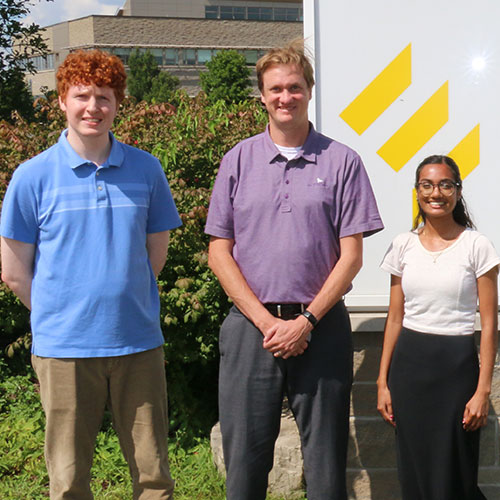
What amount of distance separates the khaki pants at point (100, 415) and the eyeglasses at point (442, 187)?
50.6 inches

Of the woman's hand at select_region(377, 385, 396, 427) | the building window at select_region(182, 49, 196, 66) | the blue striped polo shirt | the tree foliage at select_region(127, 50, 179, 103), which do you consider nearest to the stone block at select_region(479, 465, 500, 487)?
the woman's hand at select_region(377, 385, 396, 427)

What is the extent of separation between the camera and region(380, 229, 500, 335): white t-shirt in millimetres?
2938

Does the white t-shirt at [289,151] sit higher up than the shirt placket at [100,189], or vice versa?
the white t-shirt at [289,151]

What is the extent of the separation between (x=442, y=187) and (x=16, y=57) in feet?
35.8

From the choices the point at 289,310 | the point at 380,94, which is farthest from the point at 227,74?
the point at 289,310

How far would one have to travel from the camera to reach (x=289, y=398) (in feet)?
9.64

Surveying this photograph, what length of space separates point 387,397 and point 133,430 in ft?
3.73

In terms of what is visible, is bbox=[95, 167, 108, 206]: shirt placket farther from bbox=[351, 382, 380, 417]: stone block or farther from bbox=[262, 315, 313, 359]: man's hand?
bbox=[351, 382, 380, 417]: stone block

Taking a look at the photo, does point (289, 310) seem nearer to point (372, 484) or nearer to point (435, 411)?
point (435, 411)

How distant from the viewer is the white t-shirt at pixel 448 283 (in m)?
2.94

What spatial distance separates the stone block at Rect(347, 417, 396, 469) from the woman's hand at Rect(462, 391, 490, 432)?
2.72ft

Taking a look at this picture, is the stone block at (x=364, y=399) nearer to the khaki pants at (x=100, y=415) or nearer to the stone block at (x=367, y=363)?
the stone block at (x=367, y=363)

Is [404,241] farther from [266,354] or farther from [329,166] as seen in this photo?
[266,354]

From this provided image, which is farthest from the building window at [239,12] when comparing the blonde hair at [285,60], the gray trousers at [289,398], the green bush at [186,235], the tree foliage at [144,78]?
the gray trousers at [289,398]
